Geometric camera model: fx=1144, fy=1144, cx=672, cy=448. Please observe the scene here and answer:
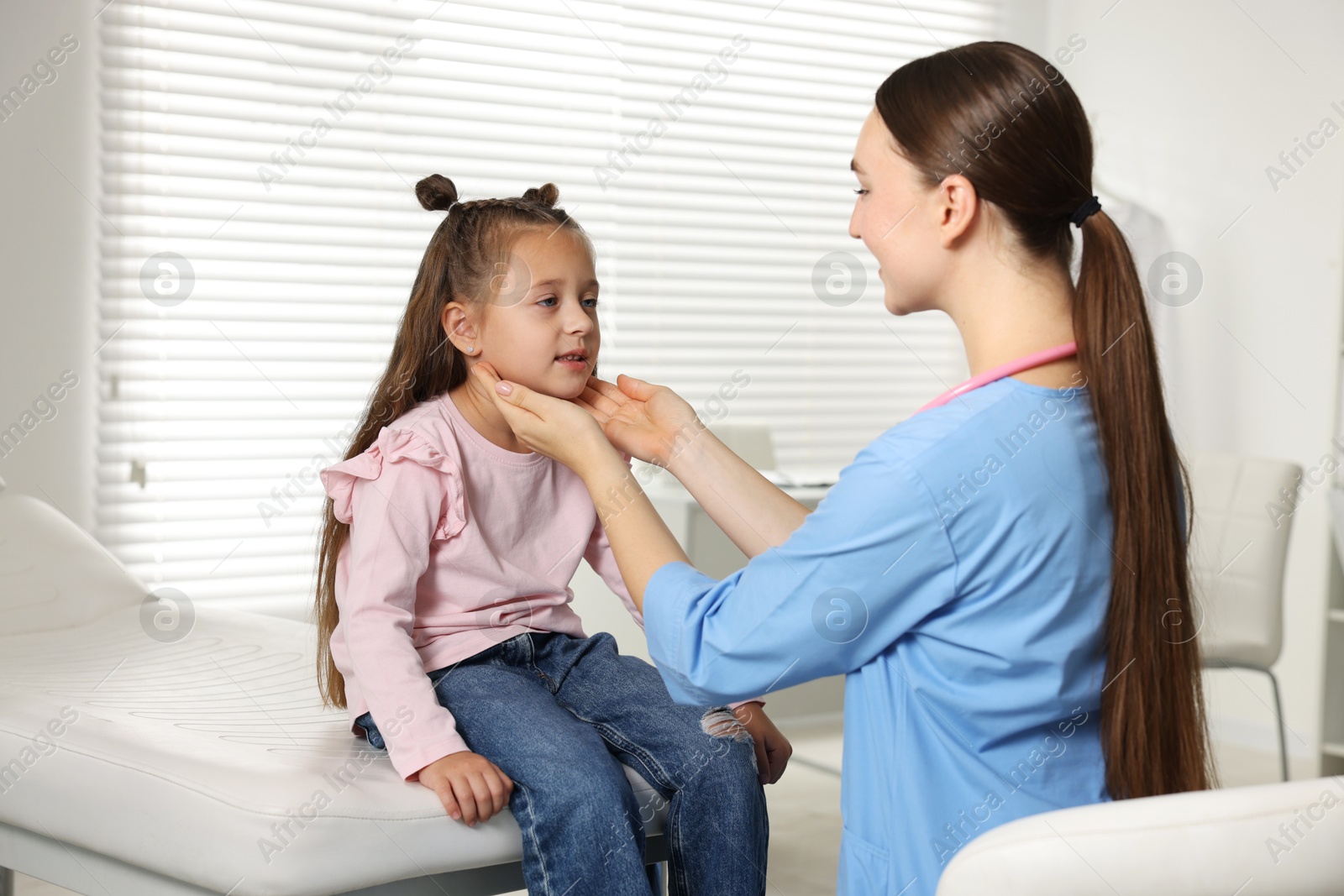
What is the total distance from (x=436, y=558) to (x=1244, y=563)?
1.99m

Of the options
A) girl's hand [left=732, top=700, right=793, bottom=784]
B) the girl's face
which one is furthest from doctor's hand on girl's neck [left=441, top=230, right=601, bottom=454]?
girl's hand [left=732, top=700, right=793, bottom=784]

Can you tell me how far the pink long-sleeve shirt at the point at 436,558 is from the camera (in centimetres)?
110

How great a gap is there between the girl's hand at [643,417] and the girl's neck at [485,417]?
0.09m

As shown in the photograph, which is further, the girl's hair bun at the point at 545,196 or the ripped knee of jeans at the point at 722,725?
the girl's hair bun at the point at 545,196

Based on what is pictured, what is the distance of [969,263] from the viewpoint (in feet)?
3.09

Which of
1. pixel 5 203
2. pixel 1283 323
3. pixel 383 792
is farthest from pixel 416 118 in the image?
pixel 1283 323

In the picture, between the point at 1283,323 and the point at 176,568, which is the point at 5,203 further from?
the point at 1283,323

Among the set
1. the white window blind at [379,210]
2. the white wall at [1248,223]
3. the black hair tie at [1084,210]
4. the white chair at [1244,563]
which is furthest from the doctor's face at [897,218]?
the white wall at [1248,223]

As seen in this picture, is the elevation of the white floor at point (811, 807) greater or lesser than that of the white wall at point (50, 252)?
lesser

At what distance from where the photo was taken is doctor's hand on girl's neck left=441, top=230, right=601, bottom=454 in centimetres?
129

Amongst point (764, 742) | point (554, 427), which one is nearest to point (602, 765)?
point (764, 742)

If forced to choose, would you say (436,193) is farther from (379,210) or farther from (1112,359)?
(379,210)

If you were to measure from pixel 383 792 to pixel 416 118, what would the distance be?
233 centimetres

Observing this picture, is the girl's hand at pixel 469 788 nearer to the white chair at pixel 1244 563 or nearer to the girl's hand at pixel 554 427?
the girl's hand at pixel 554 427
